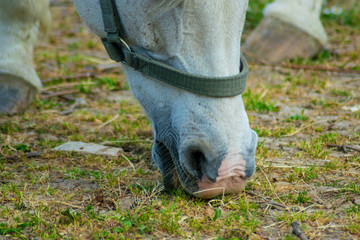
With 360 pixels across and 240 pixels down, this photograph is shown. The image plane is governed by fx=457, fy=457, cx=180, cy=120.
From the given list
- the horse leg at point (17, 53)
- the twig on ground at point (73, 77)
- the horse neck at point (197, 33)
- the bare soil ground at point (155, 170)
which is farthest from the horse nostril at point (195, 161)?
the twig on ground at point (73, 77)

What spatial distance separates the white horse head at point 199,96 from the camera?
58.6 inches

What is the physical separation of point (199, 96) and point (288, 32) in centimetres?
268

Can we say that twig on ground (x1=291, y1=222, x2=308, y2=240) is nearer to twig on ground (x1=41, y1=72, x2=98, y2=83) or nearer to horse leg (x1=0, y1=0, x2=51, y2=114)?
horse leg (x1=0, y1=0, x2=51, y2=114)

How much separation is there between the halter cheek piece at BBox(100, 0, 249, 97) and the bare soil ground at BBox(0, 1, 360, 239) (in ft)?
1.36

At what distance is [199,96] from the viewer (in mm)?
1527

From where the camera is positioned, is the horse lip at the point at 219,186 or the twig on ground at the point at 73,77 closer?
the horse lip at the point at 219,186

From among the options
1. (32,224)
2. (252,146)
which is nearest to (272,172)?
(252,146)

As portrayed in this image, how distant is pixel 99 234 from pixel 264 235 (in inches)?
20.9

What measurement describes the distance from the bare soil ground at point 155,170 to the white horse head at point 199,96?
159 millimetres

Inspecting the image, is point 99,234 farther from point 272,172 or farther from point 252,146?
point 272,172

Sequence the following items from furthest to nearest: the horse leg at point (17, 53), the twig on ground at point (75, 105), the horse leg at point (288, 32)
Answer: the horse leg at point (288, 32)
the twig on ground at point (75, 105)
the horse leg at point (17, 53)

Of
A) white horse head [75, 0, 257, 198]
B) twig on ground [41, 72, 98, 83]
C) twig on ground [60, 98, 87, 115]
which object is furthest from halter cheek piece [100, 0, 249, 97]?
twig on ground [41, 72, 98, 83]

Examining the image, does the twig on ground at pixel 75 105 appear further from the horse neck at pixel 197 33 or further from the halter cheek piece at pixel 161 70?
the horse neck at pixel 197 33

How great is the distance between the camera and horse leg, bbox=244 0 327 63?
390 centimetres
